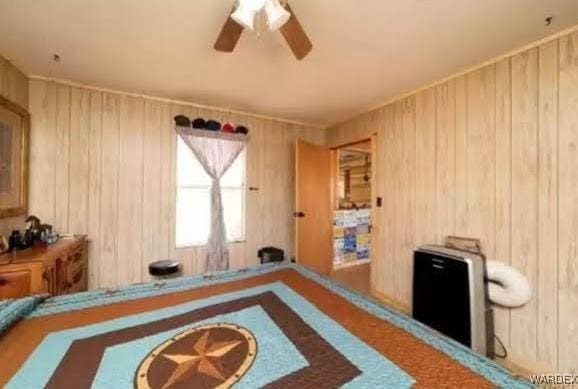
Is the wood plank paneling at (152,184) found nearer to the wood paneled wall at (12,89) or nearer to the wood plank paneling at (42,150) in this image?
the wood plank paneling at (42,150)

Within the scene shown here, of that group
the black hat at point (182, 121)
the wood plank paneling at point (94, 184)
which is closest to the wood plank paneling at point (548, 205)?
the black hat at point (182, 121)

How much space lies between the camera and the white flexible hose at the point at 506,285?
1.88 m

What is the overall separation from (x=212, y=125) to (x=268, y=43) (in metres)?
1.56

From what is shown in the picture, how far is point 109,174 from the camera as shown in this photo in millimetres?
2783

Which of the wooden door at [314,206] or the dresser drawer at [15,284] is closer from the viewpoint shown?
the dresser drawer at [15,284]

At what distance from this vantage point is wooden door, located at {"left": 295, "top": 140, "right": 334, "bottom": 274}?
11.9ft

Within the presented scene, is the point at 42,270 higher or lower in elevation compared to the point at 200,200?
lower

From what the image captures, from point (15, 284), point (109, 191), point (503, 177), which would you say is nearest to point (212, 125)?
point (109, 191)

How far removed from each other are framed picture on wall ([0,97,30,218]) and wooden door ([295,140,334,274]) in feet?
8.96

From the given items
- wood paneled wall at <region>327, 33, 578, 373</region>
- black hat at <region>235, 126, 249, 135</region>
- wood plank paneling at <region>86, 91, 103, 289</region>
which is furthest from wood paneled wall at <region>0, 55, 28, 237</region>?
wood paneled wall at <region>327, 33, 578, 373</region>

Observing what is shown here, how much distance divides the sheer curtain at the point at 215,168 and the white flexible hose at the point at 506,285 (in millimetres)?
2659

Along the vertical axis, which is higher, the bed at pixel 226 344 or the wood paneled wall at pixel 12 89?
the wood paneled wall at pixel 12 89

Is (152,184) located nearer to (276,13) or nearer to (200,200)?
(200,200)

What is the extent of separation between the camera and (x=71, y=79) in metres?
2.52
